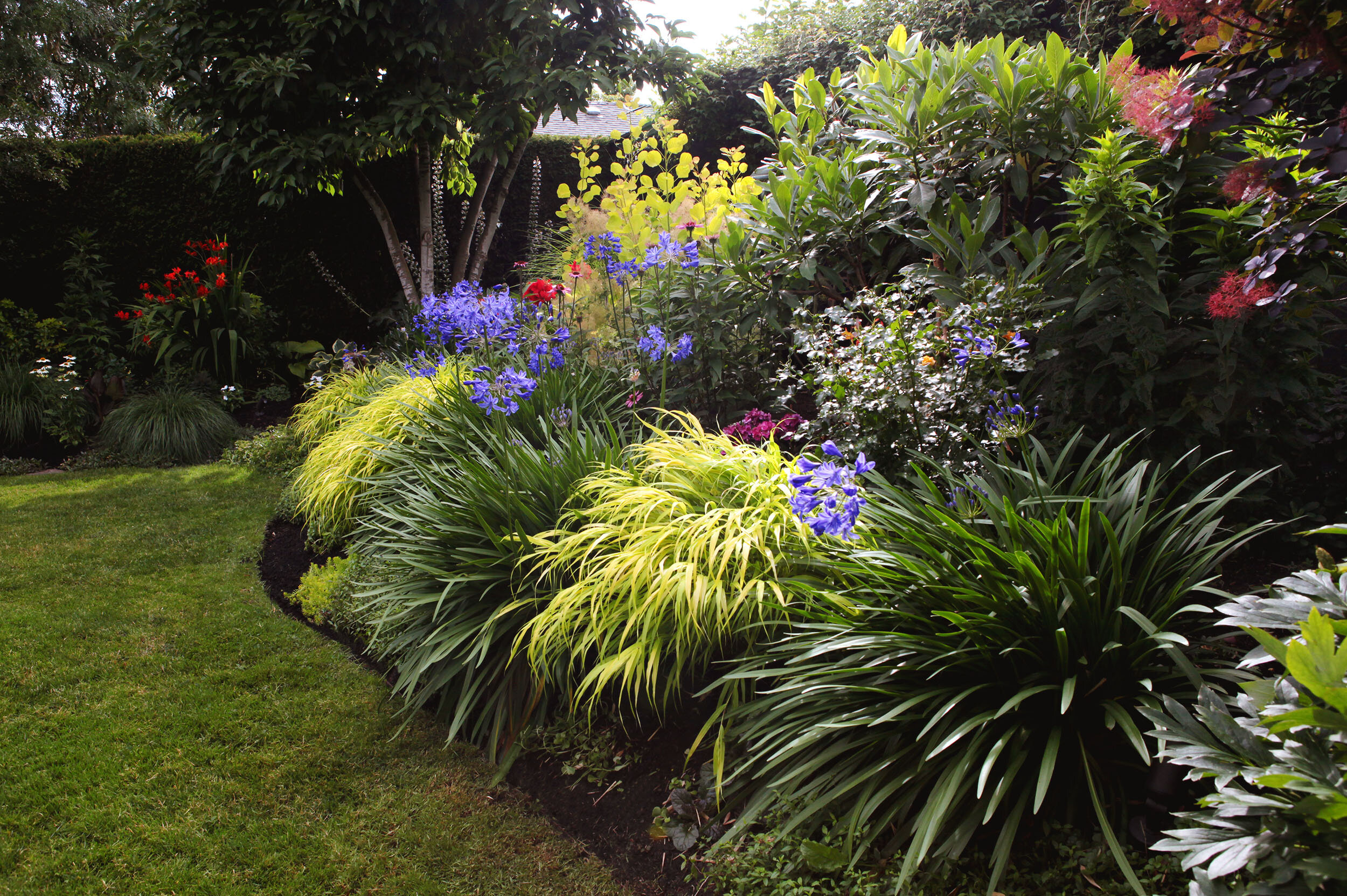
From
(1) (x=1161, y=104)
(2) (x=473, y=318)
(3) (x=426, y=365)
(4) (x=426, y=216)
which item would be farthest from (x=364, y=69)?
(1) (x=1161, y=104)

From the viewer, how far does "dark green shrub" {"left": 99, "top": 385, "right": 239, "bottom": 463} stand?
6.17 metres

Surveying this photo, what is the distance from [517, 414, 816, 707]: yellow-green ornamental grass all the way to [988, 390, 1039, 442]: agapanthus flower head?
2.16 ft

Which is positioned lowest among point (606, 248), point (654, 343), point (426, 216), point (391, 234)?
point (654, 343)

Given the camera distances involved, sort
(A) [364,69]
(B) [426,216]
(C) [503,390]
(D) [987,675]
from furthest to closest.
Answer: (B) [426,216]
(A) [364,69]
(C) [503,390]
(D) [987,675]

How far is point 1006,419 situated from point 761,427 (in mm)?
898

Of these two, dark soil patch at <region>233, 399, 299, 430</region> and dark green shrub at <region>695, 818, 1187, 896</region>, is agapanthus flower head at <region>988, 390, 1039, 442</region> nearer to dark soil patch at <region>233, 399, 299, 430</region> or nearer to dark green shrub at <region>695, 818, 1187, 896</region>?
dark green shrub at <region>695, 818, 1187, 896</region>

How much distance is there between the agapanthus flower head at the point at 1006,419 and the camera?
2.20m

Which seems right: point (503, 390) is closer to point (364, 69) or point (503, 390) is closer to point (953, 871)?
point (953, 871)

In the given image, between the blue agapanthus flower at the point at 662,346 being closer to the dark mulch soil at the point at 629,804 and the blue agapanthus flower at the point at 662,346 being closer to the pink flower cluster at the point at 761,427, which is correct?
the pink flower cluster at the point at 761,427

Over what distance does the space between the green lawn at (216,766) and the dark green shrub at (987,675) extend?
2.40ft

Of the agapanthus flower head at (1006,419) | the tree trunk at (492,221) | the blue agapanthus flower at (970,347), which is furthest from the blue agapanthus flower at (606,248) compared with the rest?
the tree trunk at (492,221)

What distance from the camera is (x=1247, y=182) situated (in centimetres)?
194

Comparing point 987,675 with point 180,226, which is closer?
point 987,675

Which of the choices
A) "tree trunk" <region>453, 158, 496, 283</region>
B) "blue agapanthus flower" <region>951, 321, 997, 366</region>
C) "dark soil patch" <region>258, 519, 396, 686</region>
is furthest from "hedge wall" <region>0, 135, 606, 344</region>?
"blue agapanthus flower" <region>951, 321, 997, 366</region>
